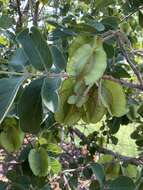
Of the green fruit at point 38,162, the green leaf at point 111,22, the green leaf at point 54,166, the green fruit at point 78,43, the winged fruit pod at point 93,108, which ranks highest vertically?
the green leaf at point 111,22

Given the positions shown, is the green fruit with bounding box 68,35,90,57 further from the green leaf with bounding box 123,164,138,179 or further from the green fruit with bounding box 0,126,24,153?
the green leaf with bounding box 123,164,138,179

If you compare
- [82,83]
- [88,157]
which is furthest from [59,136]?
[82,83]

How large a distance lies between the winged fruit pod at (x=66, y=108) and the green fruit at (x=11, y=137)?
0.32 metres

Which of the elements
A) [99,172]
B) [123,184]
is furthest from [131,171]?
[123,184]

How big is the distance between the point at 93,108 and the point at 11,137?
0.43 m

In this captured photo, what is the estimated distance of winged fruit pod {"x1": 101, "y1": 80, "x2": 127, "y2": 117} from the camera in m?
0.77

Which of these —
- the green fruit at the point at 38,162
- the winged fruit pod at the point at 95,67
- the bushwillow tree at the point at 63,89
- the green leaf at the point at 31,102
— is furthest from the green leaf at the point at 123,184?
the winged fruit pod at the point at 95,67

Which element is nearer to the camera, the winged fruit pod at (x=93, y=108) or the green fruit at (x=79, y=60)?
the green fruit at (x=79, y=60)

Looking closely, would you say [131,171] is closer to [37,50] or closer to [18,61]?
[18,61]

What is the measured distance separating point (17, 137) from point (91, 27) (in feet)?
1.16

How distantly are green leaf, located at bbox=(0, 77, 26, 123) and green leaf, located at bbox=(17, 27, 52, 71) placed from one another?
0.21 feet

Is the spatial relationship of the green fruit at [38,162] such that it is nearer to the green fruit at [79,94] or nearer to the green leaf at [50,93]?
the green leaf at [50,93]

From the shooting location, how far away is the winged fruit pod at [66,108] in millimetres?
770

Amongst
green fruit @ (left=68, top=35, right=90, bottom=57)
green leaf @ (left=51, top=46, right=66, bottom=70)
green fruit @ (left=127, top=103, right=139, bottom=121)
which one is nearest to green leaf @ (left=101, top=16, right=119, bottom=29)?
green leaf @ (left=51, top=46, right=66, bottom=70)
